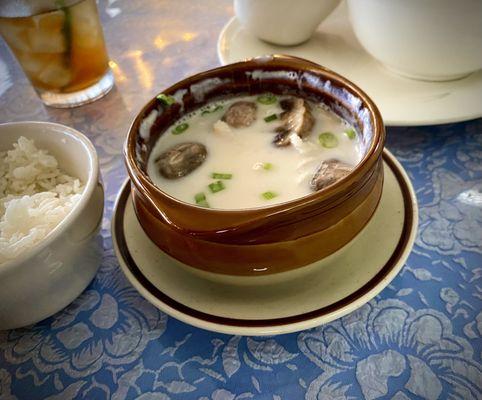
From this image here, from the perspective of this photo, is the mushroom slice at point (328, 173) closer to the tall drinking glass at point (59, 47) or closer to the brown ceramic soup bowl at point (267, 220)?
the brown ceramic soup bowl at point (267, 220)

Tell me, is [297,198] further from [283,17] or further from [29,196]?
[283,17]

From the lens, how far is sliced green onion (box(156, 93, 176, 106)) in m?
1.15

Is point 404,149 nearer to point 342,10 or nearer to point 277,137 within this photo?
point 277,137

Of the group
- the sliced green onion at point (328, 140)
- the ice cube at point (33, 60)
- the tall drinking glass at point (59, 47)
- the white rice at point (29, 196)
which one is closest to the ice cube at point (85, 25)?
the tall drinking glass at point (59, 47)

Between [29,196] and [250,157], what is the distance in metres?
0.54

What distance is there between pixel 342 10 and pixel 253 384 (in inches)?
65.1

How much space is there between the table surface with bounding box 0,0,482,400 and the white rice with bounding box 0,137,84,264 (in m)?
0.18

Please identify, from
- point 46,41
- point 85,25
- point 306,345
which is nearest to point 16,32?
point 46,41

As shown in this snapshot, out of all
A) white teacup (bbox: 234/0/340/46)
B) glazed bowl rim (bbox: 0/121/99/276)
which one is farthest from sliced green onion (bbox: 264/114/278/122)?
white teacup (bbox: 234/0/340/46)

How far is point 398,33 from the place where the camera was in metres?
1.37

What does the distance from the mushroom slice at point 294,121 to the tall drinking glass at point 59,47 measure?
825 mm

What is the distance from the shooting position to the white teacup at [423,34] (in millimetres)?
1265

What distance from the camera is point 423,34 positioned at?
4.35ft

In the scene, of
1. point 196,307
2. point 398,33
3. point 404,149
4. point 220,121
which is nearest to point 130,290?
point 196,307
